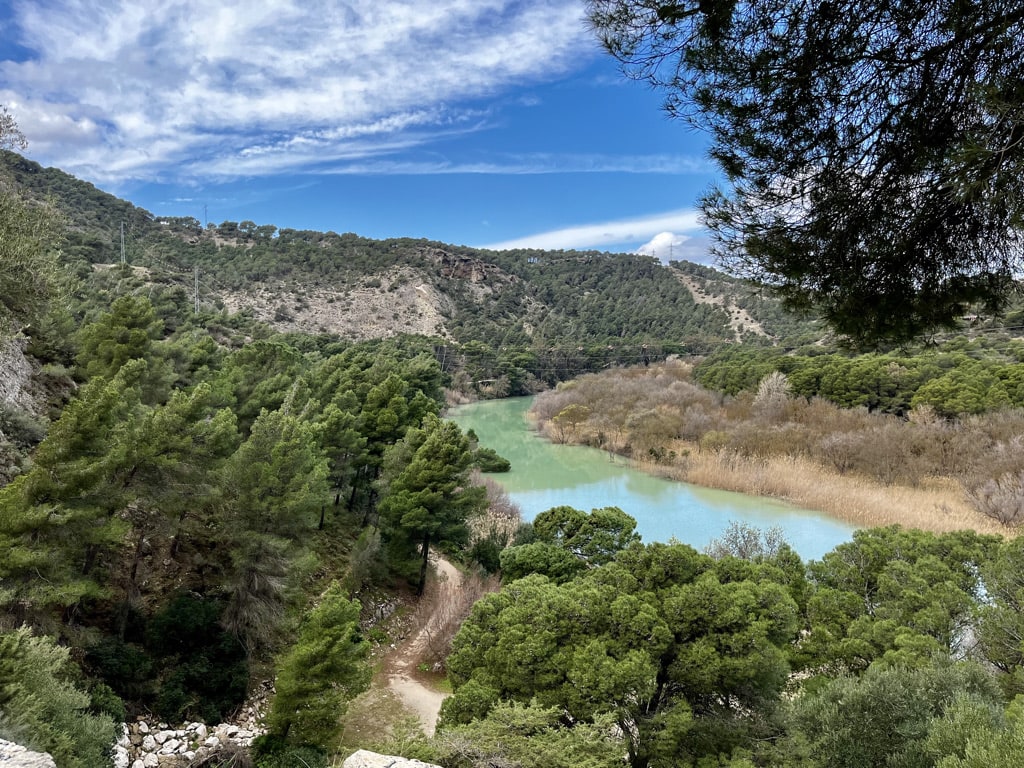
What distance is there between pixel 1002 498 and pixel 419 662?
21093mm

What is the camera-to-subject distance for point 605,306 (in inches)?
3962

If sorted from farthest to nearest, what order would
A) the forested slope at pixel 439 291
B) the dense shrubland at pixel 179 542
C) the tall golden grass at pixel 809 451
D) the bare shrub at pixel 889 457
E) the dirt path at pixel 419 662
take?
the forested slope at pixel 439 291, the bare shrub at pixel 889 457, the tall golden grass at pixel 809 451, the dirt path at pixel 419 662, the dense shrubland at pixel 179 542

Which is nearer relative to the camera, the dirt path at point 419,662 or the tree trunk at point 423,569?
the dirt path at point 419,662

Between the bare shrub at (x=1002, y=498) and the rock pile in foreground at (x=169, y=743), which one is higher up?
the bare shrub at (x=1002, y=498)

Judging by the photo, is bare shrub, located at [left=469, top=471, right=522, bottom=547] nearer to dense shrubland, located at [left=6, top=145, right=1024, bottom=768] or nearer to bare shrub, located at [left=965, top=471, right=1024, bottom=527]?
dense shrubland, located at [left=6, top=145, right=1024, bottom=768]

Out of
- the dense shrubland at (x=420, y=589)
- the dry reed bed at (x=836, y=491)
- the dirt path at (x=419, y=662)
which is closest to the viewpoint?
the dense shrubland at (x=420, y=589)

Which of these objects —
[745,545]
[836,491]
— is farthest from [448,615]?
[836,491]

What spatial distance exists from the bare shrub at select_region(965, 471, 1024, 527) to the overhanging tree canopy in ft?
69.4

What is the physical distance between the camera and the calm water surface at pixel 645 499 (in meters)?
21.6

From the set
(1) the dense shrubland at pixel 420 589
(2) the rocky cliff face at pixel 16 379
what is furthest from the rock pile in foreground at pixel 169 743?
(2) the rocky cliff face at pixel 16 379

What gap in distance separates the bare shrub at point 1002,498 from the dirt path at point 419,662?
63.2 ft

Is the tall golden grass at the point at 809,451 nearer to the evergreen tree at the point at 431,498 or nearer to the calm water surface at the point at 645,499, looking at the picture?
the calm water surface at the point at 645,499

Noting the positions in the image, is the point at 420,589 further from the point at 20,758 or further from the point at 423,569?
the point at 20,758

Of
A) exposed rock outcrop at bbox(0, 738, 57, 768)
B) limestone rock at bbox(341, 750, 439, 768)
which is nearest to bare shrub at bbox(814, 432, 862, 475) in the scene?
limestone rock at bbox(341, 750, 439, 768)
